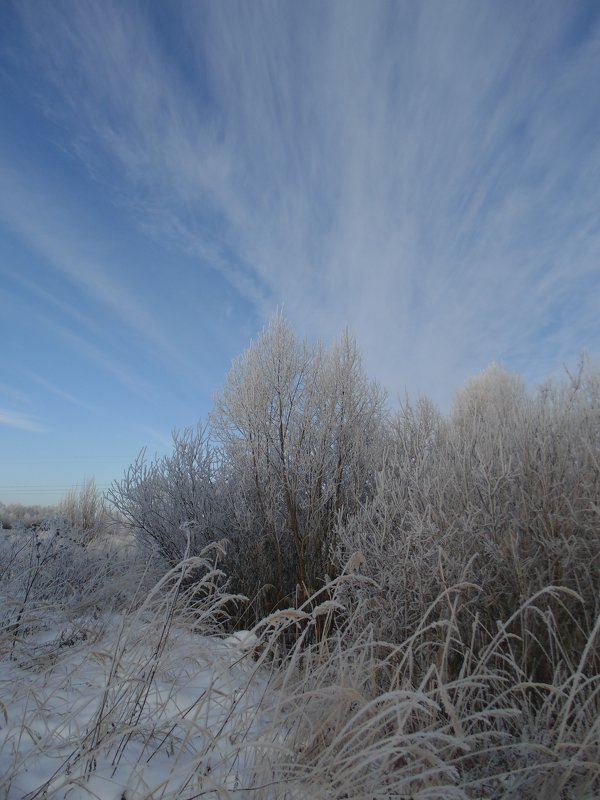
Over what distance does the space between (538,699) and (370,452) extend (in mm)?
3747

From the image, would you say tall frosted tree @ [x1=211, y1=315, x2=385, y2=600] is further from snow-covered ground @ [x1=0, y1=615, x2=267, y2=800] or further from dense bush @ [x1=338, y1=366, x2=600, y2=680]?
snow-covered ground @ [x1=0, y1=615, x2=267, y2=800]

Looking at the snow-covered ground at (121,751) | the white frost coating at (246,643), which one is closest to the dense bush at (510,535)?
the white frost coating at (246,643)

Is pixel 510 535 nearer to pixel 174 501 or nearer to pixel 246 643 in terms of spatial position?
pixel 246 643

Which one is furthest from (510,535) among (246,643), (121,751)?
(121,751)

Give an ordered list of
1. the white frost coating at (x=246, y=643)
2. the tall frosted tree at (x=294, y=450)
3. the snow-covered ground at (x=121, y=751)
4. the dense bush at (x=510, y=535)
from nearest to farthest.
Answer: the snow-covered ground at (x=121, y=751)
the white frost coating at (x=246, y=643)
the dense bush at (x=510, y=535)
the tall frosted tree at (x=294, y=450)

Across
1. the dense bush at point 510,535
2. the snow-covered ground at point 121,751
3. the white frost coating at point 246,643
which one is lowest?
the snow-covered ground at point 121,751

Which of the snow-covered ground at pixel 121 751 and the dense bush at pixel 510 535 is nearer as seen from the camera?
the snow-covered ground at pixel 121 751

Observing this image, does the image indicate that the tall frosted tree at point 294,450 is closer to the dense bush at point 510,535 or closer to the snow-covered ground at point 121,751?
the dense bush at point 510,535

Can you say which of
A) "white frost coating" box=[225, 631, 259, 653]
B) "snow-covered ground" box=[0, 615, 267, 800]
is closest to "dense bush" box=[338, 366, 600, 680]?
"white frost coating" box=[225, 631, 259, 653]

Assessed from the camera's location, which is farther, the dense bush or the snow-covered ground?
the dense bush

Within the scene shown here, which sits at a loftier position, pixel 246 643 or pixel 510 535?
pixel 510 535

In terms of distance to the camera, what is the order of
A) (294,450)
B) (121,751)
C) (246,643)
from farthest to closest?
(294,450)
(246,643)
(121,751)

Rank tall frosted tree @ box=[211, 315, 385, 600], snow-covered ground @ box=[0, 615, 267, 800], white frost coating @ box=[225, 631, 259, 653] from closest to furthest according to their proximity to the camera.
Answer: snow-covered ground @ box=[0, 615, 267, 800], white frost coating @ box=[225, 631, 259, 653], tall frosted tree @ box=[211, 315, 385, 600]

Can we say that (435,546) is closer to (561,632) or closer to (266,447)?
(561,632)
